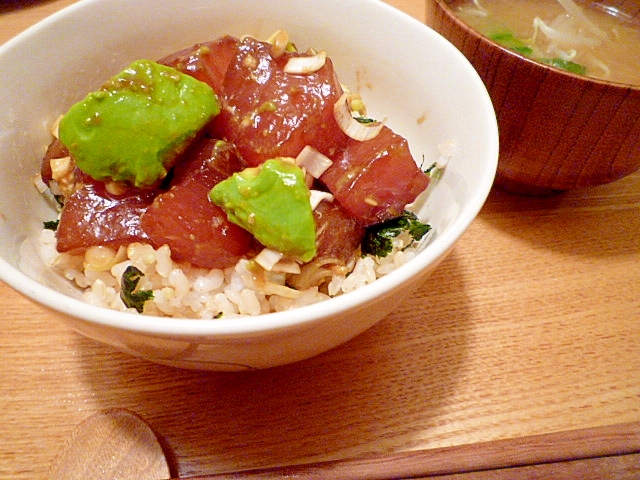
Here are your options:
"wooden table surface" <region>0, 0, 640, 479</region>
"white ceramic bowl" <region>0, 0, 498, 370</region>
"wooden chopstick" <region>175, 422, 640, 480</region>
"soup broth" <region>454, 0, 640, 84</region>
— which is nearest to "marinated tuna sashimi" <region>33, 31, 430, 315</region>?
"white ceramic bowl" <region>0, 0, 498, 370</region>

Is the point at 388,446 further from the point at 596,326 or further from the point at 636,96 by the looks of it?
the point at 636,96

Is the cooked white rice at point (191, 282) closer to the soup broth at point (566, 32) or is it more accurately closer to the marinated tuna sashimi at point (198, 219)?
the marinated tuna sashimi at point (198, 219)

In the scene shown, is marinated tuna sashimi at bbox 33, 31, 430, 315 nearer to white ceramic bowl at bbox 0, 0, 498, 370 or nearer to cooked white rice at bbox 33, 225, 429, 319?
cooked white rice at bbox 33, 225, 429, 319

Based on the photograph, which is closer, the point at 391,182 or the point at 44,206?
the point at 391,182

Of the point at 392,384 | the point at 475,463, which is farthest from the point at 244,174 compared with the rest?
the point at 475,463

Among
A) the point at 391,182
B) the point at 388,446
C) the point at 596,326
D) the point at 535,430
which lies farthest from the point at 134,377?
the point at 596,326

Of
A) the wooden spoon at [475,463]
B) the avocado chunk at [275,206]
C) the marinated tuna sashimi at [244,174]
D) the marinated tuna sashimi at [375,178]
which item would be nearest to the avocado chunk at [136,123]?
the marinated tuna sashimi at [244,174]
